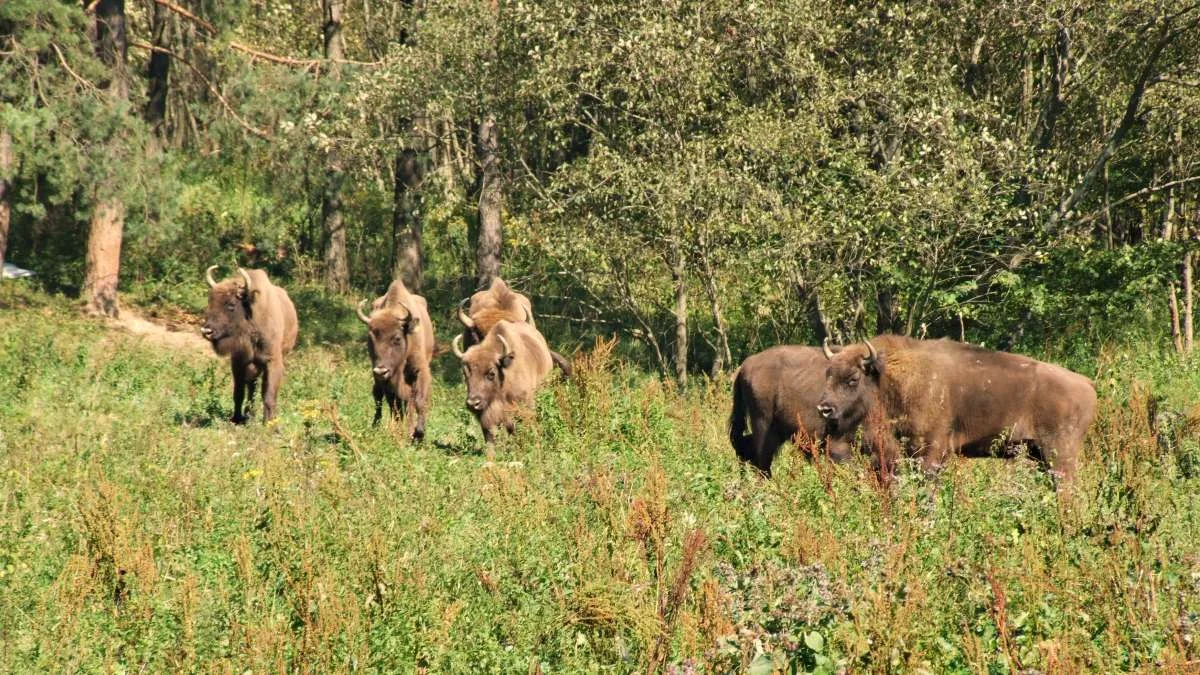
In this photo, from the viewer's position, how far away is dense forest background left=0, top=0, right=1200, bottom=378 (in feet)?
53.3

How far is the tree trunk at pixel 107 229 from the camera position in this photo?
21312 millimetres

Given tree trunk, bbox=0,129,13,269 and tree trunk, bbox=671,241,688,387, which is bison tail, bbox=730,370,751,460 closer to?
tree trunk, bbox=671,241,688,387

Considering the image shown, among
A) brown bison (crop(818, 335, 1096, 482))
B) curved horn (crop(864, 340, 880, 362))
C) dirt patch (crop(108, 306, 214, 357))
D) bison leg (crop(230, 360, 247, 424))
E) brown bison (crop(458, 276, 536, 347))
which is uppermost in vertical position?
curved horn (crop(864, 340, 880, 362))

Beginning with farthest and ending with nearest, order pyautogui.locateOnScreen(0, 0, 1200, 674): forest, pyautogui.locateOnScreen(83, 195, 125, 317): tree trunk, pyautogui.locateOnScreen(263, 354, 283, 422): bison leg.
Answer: pyautogui.locateOnScreen(83, 195, 125, 317): tree trunk, pyautogui.locateOnScreen(263, 354, 283, 422): bison leg, pyautogui.locateOnScreen(0, 0, 1200, 674): forest

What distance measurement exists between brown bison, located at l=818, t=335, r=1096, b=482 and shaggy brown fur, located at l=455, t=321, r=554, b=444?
3867mm

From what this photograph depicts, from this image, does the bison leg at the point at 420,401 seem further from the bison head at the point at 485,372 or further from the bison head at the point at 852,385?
the bison head at the point at 852,385

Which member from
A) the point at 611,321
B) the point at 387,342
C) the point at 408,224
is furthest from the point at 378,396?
the point at 408,224

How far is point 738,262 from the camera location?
54.6ft

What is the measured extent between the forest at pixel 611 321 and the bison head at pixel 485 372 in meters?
0.53

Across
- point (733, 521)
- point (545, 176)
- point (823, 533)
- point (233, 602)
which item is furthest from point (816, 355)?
point (545, 176)

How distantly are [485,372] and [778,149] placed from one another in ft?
16.6

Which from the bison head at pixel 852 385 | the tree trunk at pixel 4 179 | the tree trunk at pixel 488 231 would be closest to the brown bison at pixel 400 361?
the bison head at pixel 852 385

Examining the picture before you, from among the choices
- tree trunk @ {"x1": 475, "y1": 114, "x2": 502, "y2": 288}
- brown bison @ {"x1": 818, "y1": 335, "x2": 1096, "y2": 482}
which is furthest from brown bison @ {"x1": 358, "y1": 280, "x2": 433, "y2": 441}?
tree trunk @ {"x1": 475, "y1": 114, "x2": 502, "y2": 288}

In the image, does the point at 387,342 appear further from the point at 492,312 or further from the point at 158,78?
the point at 158,78
